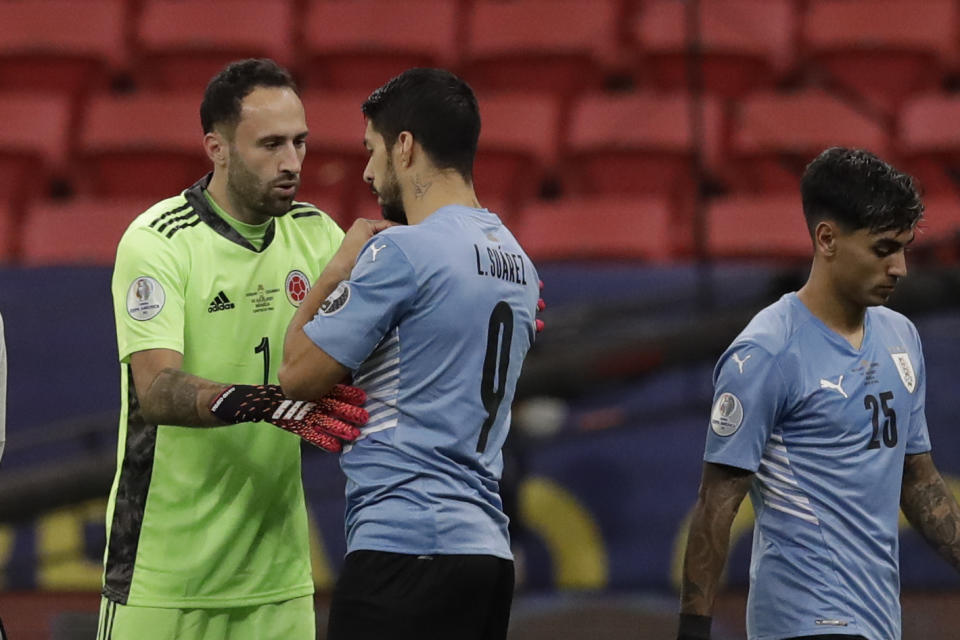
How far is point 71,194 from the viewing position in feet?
30.9

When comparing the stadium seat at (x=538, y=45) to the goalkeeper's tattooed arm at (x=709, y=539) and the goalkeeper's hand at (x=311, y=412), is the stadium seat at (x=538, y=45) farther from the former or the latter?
the goalkeeper's hand at (x=311, y=412)

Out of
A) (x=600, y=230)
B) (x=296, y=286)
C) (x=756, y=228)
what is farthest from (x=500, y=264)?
(x=756, y=228)

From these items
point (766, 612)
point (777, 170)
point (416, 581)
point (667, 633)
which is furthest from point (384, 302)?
point (777, 170)

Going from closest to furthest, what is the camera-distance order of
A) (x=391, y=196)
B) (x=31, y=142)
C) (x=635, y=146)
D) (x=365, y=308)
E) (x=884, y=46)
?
(x=365, y=308), (x=391, y=196), (x=635, y=146), (x=31, y=142), (x=884, y=46)

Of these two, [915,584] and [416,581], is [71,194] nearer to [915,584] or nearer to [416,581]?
[915,584]

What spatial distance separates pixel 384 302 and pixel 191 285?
80cm

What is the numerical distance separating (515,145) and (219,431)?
5122 millimetres

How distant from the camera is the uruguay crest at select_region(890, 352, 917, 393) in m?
3.92

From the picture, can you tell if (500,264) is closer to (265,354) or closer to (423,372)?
(423,372)

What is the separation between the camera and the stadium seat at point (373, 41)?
968 centimetres

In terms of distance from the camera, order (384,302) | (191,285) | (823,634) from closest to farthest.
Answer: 1. (384,302)
2. (823,634)
3. (191,285)

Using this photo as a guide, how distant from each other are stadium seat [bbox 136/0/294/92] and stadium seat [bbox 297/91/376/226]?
621 millimetres

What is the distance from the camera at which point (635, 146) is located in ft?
29.1

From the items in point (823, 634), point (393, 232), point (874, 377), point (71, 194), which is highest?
point (71, 194)
